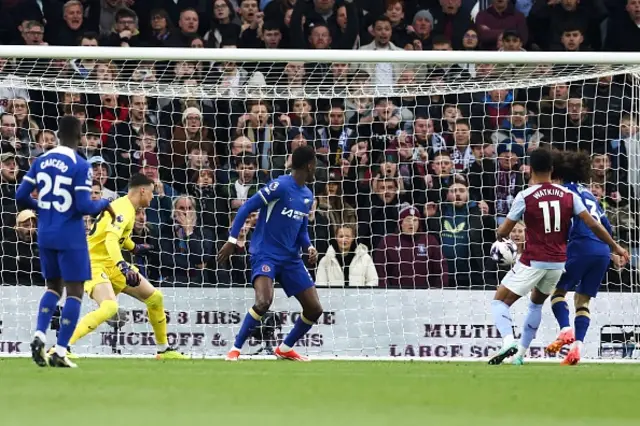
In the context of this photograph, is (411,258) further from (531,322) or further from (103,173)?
(103,173)

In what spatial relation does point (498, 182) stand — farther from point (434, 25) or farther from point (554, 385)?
point (554, 385)

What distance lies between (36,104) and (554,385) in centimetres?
820

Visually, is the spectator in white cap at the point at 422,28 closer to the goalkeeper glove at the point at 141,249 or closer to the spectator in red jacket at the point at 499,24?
the spectator in red jacket at the point at 499,24

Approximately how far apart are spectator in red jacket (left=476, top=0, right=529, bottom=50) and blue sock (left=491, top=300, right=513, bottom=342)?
19.6 ft

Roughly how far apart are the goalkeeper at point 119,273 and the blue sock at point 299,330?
3.65 ft

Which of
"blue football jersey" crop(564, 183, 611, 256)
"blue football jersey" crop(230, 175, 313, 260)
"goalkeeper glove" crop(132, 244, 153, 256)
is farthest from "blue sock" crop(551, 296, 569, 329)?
"goalkeeper glove" crop(132, 244, 153, 256)

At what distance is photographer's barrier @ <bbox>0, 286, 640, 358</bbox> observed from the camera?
14.7 metres

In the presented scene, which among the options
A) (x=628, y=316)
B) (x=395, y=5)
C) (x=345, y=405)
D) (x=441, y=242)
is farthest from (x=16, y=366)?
(x=395, y=5)

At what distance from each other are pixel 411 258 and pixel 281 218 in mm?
2411

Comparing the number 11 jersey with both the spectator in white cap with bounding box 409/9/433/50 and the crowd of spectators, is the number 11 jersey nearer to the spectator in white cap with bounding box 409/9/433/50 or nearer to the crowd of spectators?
the crowd of spectators

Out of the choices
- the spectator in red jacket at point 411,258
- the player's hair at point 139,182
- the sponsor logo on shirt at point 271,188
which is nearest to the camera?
the sponsor logo on shirt at point 271,188

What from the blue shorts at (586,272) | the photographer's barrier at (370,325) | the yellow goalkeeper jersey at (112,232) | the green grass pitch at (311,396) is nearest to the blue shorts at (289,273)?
the yellow goalkeeper jersey at (112,232)

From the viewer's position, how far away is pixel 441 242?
15.3m

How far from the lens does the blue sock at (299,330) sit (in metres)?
13.5
